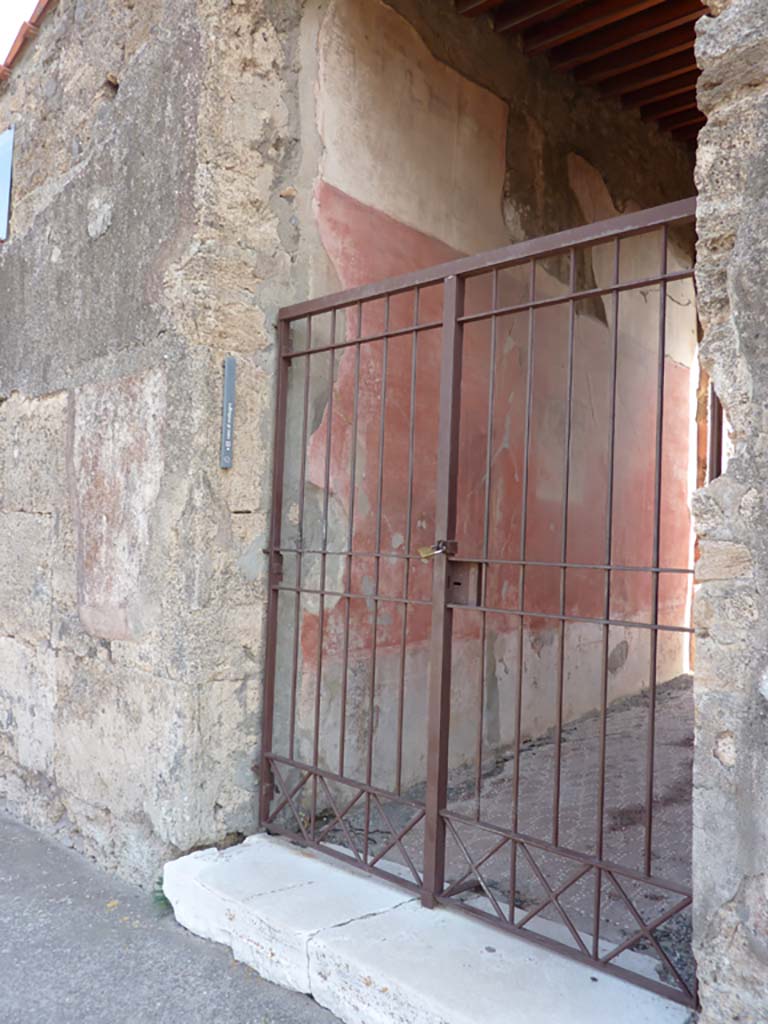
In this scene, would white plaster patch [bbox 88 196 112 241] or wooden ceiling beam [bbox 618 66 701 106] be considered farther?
wooden ceiling beam [bbox 618 66 701 106]

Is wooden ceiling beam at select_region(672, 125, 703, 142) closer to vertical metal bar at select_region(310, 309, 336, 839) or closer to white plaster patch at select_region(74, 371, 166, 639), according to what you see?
vertical metal bar at select_region(310, 309, 336, 839)

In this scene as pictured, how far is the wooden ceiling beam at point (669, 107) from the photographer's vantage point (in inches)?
219

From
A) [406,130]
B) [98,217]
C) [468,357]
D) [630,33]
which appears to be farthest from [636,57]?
[98,217]

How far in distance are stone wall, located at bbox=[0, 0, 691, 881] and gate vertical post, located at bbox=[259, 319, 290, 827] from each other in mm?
43

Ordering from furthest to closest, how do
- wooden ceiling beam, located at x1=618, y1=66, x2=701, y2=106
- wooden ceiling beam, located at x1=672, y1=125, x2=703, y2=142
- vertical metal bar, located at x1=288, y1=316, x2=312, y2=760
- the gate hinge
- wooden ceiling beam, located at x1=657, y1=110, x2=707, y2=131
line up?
1. wooden ceiling beam, located at x1=672, y1=125, x2=703, y2=142
2. wooden ceiling beam, located at x1=657, y1=110, x2=707, y2=131
3. wooden ceiling beam, located at x1=618, y1=66, x2=701, y2=106
4. the gate hinge
5. vertical metal bar, located at x1=288, y1=316, x2=312, y2=760

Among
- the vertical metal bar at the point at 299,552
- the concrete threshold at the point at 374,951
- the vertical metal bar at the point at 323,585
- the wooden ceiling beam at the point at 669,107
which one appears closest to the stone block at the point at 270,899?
the concrete threshold at the point at 374,951

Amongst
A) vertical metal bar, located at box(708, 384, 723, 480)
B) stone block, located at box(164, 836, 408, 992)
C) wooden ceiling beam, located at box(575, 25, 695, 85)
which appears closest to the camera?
vertical metal bar, located at box(708, 384, 723, 480)

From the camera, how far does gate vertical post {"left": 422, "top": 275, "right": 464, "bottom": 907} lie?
284cm

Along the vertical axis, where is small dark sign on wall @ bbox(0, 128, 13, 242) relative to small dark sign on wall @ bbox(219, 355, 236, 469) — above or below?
above

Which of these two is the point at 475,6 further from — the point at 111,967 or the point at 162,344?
the point at 111,967

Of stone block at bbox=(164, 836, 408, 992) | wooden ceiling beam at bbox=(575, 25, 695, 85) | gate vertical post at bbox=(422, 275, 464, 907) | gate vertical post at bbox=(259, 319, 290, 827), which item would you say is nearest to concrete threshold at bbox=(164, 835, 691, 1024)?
stone block at bbox=(164, 836, 408, 992)

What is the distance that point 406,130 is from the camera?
4.05 m

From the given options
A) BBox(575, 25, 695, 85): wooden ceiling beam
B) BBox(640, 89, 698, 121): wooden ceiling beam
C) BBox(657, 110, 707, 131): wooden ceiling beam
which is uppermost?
BBox(657, 110, 707, 131): wooden ceiling beam

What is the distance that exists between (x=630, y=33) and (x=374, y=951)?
14.6 ft
